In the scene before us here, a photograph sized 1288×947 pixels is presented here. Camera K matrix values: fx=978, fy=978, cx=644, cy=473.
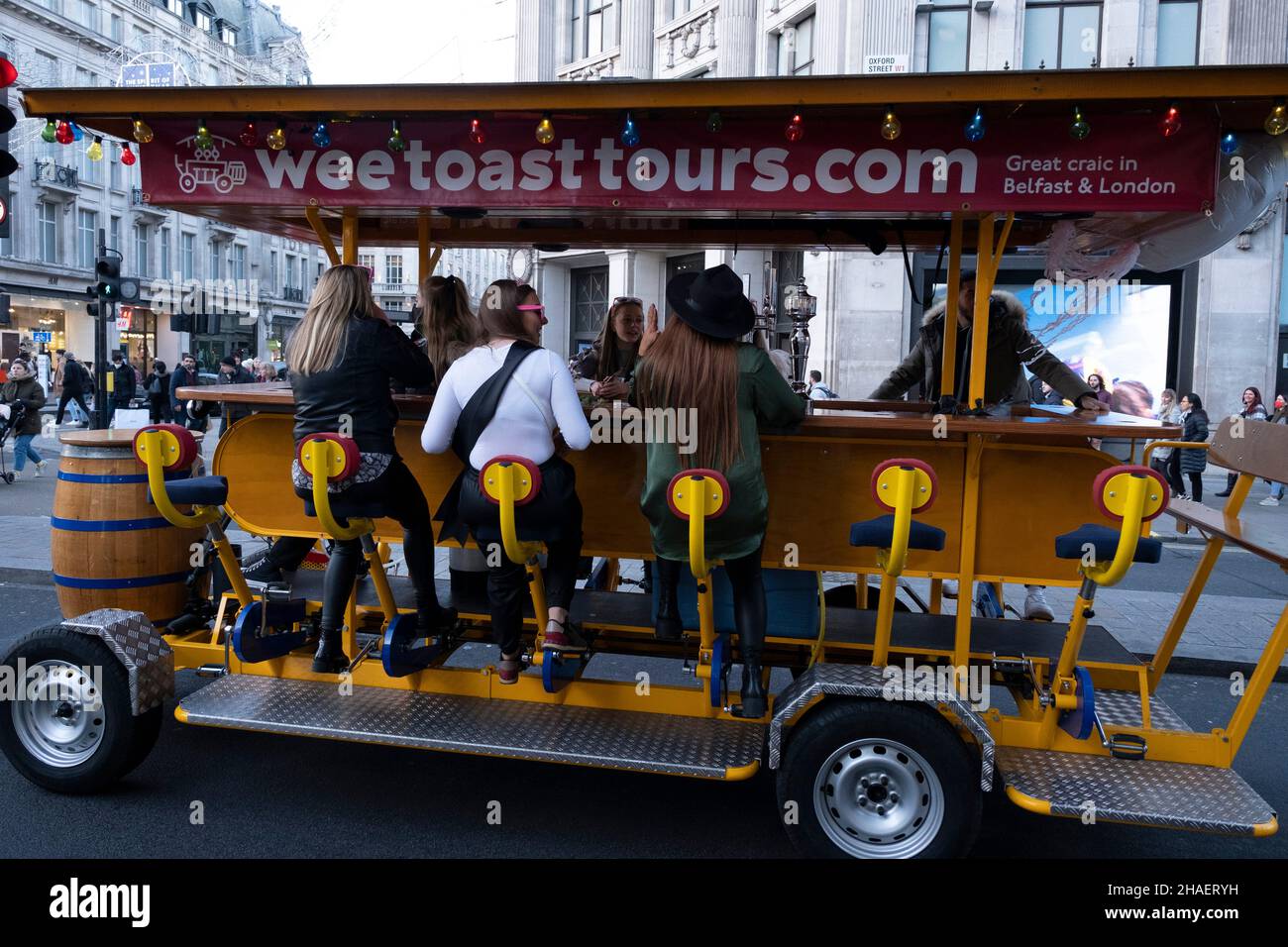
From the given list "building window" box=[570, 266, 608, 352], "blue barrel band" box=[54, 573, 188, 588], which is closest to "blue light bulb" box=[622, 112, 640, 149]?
"blue barrel band" box=[54, 573, 188, 588]

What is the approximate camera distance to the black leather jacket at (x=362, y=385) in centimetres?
399

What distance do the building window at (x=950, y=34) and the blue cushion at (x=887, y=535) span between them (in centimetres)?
1784

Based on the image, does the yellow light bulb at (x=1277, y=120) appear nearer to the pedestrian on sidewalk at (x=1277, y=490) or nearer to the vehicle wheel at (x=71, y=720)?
the vehicle wheel at (x=71, y=720)

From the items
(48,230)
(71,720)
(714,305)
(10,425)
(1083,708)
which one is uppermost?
(48,230)

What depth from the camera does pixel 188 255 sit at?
153 feet

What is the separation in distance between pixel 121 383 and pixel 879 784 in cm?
2132

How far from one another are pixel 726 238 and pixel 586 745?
3.00m

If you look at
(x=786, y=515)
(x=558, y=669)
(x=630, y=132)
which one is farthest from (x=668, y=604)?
(x=630, y=132)

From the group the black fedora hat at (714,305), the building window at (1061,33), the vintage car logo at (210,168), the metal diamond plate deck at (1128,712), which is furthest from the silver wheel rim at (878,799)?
the building window at (1061,33)

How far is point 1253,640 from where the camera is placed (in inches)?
271

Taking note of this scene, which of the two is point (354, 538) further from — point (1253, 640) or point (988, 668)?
point (1253, 640)

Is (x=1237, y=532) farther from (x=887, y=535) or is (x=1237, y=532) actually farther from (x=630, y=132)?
(x=630, y=132)

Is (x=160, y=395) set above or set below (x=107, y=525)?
above
